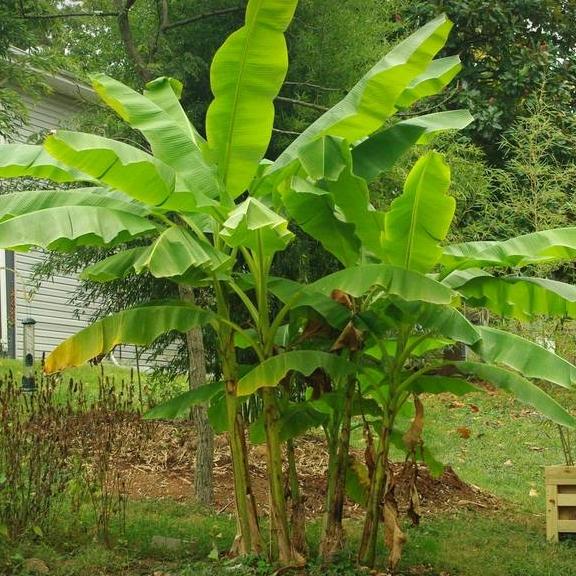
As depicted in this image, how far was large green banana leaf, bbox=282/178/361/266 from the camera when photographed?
6.85 meters

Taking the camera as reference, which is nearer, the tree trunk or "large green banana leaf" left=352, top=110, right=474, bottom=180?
"large green banana leaf" left=352, top=110, right=474, bottom=180

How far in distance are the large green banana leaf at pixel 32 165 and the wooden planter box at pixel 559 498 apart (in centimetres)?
500

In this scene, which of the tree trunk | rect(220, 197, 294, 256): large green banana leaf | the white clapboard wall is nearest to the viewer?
rect(220, 197, 294, 256): large green banana leaf

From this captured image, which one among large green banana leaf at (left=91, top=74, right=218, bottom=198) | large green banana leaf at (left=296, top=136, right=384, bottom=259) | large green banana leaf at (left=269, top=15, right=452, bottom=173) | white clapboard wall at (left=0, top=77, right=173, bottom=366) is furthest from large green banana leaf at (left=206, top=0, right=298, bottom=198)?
white clapboard wall at (left=0, top=77, right=173, bottom=366)

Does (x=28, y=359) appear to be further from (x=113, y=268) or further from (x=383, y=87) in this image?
(x=383, y=87)

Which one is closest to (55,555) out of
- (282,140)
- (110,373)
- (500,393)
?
(282,140)

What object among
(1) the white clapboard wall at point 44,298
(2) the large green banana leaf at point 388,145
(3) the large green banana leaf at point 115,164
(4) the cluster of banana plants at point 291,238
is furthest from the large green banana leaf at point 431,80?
(1) the white clapboard wall at point 44,298

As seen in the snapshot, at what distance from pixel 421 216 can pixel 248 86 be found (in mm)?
1422

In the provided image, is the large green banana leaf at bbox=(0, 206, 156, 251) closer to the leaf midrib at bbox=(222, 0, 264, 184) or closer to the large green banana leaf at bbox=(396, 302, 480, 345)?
the leaf midrib at bbox=(222, 0, 264, 184)

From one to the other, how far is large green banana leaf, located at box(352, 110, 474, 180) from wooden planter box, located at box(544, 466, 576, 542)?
357 cm

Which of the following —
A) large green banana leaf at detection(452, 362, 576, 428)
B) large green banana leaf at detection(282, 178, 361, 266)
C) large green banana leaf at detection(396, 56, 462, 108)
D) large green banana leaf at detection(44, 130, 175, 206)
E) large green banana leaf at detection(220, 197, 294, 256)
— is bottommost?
large green banana leaf at detection(452, 362, 576, 428)

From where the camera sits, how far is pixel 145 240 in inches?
429

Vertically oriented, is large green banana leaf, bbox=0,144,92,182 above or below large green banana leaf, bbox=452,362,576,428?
above

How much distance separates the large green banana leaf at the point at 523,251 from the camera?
22.6 ft
